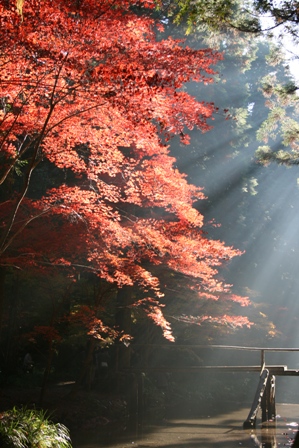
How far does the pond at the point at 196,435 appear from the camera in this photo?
988cm

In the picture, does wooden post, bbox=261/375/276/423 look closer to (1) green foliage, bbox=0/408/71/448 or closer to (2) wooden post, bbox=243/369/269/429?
(2) wooden post, bbox=243/369/269/429

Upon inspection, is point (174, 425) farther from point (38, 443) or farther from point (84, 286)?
point (38, 443)

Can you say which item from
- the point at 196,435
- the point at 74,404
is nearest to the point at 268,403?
the point at 196,435

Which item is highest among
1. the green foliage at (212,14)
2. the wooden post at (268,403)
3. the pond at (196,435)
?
the green foliage at (212,14)

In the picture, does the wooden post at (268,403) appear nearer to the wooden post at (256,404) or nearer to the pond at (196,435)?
the pond at (196,435)

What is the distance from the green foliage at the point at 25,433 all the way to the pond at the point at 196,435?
9.34 ft

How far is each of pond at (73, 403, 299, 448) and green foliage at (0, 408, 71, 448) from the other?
9.34ft

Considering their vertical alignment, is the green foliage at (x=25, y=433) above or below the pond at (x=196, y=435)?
above

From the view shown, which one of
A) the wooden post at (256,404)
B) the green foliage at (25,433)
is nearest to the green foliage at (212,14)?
the green foliage at (25,433)

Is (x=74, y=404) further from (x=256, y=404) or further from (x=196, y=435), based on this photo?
(x=256, y=404)

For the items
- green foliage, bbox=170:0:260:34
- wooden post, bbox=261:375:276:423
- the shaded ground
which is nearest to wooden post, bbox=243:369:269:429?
wooden post, bbox=261:375:276:423

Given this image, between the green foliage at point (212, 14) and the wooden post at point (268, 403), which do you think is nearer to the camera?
the green foliage at point (212, 14)

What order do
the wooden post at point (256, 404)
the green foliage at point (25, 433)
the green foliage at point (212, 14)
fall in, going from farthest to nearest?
the wooden post at point (256, 404) → the green foliage at point (25, 433) → the green foliage at point (212, 14)

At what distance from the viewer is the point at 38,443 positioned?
6574 millimetres
